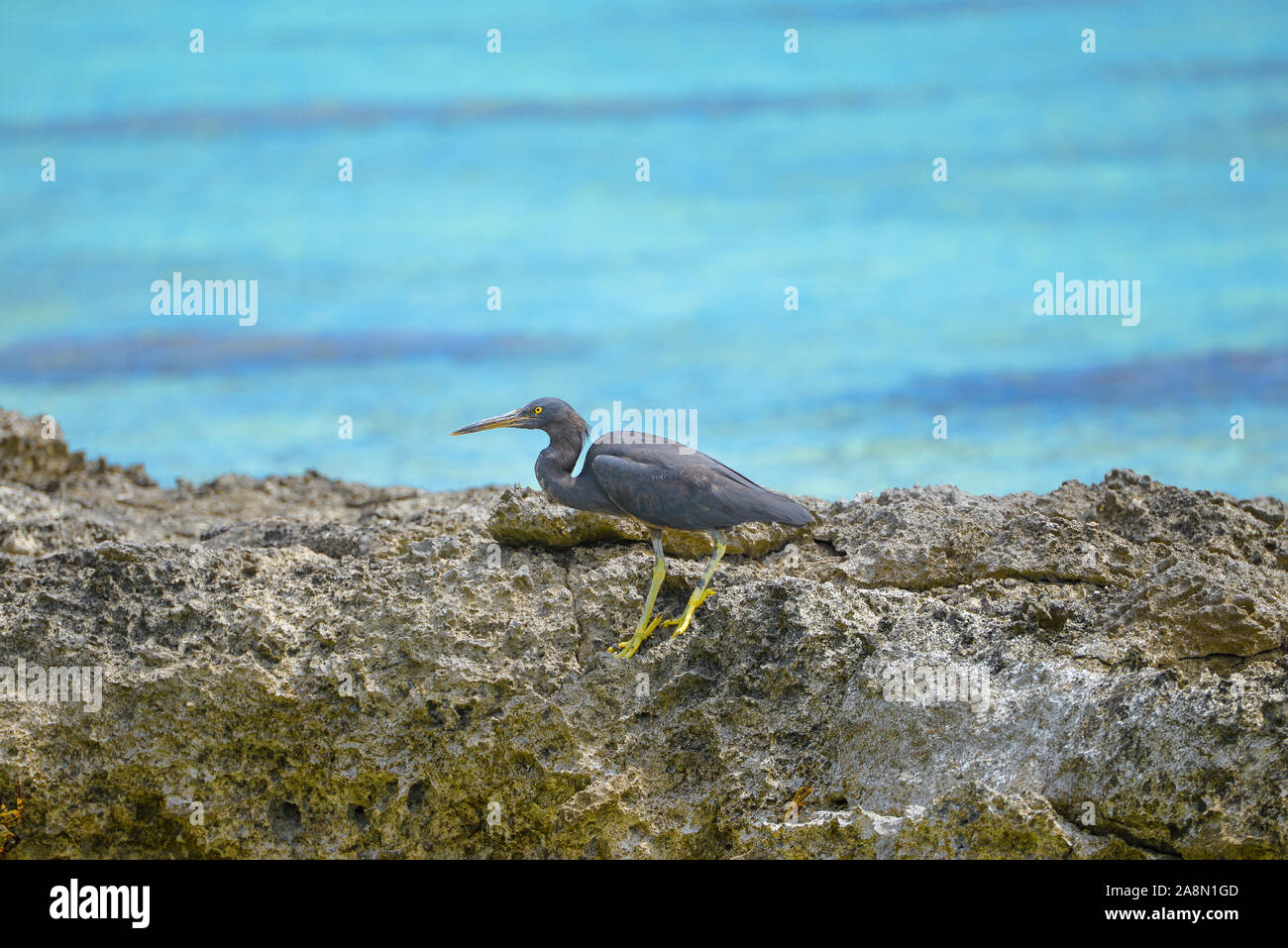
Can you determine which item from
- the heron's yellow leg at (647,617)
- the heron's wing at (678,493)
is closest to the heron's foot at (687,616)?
the heron's yellow leg at (647,617)

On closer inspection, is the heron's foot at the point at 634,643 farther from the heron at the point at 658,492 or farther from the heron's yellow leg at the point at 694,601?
the heron's yellow leg at the point at 694,601

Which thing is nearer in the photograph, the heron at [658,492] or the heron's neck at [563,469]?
the heron at [658,492]

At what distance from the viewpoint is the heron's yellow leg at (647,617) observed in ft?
26.3

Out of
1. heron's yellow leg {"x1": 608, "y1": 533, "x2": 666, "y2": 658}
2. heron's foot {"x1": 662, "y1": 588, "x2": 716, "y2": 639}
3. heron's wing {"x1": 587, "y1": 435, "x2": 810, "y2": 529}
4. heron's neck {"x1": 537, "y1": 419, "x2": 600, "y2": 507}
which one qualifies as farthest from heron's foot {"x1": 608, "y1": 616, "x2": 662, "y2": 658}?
heron's neck {"x1": 537, "y1": 419, "x2": 600, "y2": 507}

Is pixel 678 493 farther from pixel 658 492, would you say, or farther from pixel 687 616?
pixel 687 616

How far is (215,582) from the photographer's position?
8.39 metres

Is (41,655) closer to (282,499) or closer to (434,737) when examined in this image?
(434,737)

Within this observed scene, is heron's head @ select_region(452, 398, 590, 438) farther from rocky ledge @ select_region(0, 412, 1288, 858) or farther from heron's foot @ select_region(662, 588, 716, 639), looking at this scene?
heron's foot @ select_region(662, 588, 716, 639)

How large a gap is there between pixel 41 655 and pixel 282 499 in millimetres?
6069

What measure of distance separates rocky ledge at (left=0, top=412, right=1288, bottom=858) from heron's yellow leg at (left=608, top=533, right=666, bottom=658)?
8 cm

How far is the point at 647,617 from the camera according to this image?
8.07m

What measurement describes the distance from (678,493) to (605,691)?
1.27 metres

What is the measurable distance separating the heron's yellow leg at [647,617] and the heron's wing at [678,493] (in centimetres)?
19

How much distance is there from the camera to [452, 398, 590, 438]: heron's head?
8.62m
